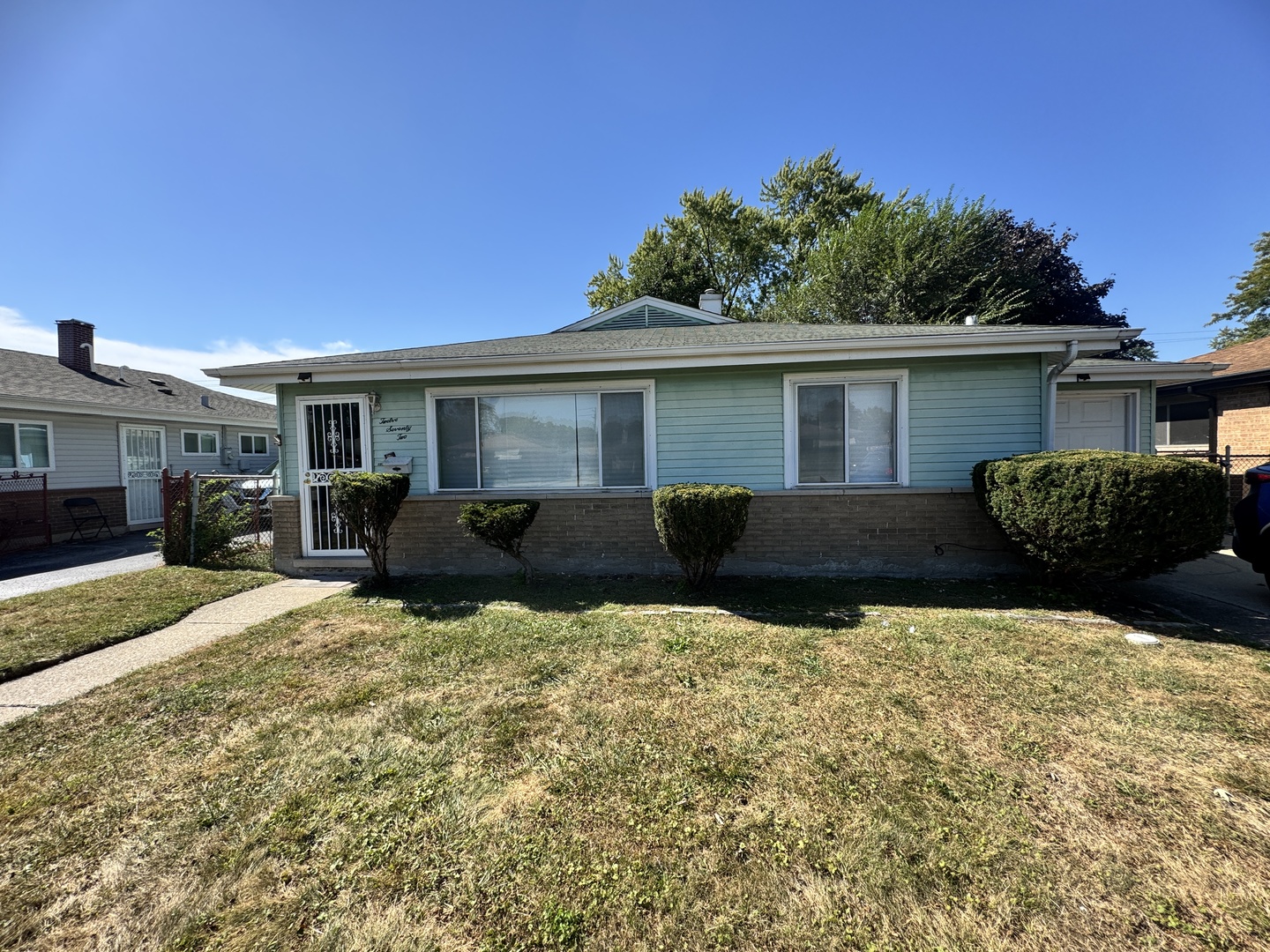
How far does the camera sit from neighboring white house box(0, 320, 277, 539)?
10.2 meters

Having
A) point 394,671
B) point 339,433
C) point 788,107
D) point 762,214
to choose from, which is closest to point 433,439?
point 339,433

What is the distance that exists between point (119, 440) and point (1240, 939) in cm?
1803

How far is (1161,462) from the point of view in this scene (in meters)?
4.06

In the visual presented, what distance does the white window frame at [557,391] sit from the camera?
20.7 ft

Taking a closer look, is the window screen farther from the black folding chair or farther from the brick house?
the black folding chair

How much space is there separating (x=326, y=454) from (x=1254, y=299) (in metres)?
48.6

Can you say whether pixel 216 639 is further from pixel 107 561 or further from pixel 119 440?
pixel 119 440

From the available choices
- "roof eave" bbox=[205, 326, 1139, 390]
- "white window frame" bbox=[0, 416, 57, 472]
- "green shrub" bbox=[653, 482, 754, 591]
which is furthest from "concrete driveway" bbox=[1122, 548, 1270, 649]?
"white window frame" bbox=[0, 416, 57, 472]

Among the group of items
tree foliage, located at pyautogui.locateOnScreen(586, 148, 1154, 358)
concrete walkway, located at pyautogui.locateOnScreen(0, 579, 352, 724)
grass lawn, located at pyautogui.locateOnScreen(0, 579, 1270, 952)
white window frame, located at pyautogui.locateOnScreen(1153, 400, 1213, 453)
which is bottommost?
grass lawn, located at pyautogui.locateOnScreen(0, 579, 1270, 952)

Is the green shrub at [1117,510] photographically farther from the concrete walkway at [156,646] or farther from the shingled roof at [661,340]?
the concrete walkway at [156,646]

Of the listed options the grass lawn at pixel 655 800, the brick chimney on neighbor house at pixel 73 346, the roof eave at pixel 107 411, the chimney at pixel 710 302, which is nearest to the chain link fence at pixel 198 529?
the roof eave at pixel 107 411

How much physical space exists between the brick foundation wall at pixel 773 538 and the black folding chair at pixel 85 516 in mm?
9213

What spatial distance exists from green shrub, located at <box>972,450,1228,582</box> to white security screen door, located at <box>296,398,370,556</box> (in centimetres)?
792

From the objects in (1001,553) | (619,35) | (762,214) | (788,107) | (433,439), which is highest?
(762,214)
